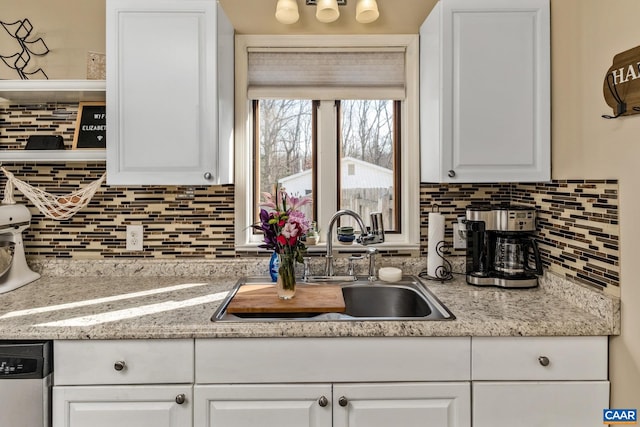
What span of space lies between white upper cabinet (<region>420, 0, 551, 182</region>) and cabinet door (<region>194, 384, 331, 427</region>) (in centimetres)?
107

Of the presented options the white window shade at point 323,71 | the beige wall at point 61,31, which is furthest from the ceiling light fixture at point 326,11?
the beige wall at point 61,31

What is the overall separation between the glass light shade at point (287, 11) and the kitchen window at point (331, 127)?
10 cm

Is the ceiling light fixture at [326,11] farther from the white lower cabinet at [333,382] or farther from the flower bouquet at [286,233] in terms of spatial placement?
the white lower cabinet at [333,382]

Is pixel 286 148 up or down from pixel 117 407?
up

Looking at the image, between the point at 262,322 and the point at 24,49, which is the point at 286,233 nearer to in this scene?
the point at 262,322

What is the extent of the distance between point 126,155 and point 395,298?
1.29 meters

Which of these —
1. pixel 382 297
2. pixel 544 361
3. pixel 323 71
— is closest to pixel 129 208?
pixel 323 71

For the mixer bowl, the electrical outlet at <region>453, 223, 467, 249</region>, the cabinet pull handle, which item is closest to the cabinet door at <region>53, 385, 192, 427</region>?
the mixer bowl

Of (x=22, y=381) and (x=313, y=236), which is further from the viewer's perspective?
(x=313, y=236)

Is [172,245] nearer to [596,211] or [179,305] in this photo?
[179,305]

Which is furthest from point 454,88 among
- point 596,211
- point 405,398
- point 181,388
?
point 181,388

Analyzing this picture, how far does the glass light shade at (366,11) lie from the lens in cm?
196

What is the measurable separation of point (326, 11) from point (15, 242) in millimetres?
1745

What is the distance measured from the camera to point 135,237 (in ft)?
6.79
